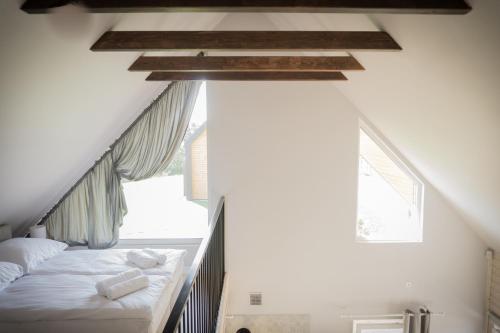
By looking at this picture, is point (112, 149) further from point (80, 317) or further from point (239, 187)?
point (80, 317)

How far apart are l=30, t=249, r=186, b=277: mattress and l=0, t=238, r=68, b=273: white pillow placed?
6cm

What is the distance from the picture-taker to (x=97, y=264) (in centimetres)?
285

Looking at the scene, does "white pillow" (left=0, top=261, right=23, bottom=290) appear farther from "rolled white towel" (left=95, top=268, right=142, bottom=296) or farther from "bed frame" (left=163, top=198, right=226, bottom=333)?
"bed frame" (left=163, top=198, right=226, bottom=333)

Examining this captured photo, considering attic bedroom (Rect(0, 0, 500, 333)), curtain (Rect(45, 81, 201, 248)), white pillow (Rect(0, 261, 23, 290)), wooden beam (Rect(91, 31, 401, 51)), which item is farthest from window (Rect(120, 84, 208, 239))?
wooden beam (Rect(91, 31, 401, 51))

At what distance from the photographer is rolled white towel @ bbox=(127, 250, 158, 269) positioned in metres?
2.78

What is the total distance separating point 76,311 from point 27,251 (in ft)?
3.40

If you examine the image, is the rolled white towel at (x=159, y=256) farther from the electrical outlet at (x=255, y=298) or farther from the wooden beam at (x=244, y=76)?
the wooden beam at (x=244, y=76)

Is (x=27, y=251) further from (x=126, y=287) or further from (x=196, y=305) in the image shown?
(x=196, y=305)

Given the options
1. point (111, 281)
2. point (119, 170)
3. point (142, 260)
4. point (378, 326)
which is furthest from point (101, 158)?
point (378, 326)

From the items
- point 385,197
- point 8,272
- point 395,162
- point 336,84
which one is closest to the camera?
point 8,272

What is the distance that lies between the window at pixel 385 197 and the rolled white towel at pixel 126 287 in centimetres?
243

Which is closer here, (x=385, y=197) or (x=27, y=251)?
(x=27, y=251)

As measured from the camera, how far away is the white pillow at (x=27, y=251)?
2.67 m

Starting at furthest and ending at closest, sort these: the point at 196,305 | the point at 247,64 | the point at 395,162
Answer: the point at 395,162 < the point at 247,64 < the point at 196,305
